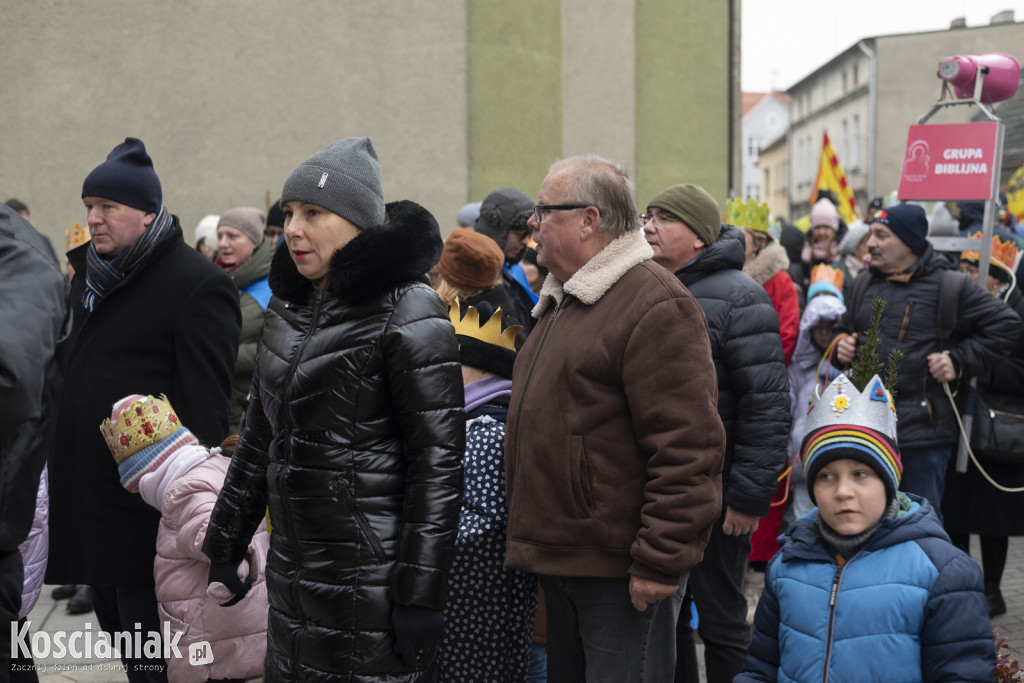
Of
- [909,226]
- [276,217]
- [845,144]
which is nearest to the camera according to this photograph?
[909,226]

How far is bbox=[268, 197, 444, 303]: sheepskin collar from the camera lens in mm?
2688

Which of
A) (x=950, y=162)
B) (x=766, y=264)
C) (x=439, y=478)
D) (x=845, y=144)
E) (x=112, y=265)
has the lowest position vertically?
(x=439, y=478)

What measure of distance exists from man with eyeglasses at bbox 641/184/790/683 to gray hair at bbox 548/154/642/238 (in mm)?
989

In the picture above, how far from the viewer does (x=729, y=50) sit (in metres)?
14.9

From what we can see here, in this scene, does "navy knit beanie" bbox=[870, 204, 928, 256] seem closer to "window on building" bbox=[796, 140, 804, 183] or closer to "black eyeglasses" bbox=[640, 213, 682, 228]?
"black eyeglasses" bbox=[640, 213, 682, 228]

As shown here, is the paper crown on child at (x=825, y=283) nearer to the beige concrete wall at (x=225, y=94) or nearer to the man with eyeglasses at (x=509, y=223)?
the man with eyeglasses at (x=509, y=223)

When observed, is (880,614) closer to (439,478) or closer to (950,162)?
(439,478)

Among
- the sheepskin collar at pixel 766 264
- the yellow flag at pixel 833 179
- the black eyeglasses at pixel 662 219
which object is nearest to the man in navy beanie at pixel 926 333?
the sheepskin collar at pixel 766 264

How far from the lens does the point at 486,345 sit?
11.6 feet

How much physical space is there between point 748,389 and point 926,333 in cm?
157

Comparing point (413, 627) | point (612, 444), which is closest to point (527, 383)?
point (612, 444)

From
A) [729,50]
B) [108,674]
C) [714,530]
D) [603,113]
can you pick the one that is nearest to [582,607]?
[714,530]

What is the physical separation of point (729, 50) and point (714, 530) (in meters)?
12.4

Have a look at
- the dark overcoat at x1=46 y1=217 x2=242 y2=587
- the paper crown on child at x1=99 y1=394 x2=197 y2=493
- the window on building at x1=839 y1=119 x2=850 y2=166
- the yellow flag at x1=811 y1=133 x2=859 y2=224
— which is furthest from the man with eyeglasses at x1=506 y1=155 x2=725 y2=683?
the window on building at x1=839 y1=119 x2=850 y2=166
